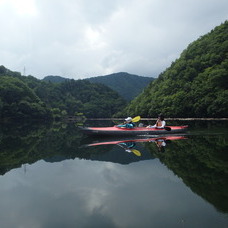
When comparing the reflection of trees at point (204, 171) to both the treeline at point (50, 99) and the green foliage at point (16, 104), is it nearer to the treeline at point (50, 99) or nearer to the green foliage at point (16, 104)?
the treeline at point (50, 99)

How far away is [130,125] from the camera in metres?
19.7

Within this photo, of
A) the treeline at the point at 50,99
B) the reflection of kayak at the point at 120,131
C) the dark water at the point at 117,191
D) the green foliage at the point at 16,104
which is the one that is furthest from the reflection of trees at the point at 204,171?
the green foliage at the point at 16,104

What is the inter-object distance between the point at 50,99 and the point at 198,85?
260ft

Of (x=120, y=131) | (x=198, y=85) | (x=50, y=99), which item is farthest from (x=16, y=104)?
(x=120, y=131)

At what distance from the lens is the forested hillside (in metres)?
52.3

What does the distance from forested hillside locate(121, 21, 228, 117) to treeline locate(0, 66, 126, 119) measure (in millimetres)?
35526

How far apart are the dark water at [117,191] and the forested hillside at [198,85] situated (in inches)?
1673

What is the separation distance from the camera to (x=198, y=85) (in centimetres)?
6162

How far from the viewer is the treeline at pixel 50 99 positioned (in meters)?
69.7

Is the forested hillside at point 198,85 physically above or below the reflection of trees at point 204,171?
above

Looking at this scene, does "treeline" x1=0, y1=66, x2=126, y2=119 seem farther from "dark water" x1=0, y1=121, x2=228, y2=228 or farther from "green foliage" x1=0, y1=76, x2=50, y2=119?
"dark water" x1=0, y1=121, x2=228, y2=228

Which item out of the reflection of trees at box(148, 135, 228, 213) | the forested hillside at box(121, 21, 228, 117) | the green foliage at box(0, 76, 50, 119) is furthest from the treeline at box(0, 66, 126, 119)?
the reflection of trees at box(148, 135, 228, 213)

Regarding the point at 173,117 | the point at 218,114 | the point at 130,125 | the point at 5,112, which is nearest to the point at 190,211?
the point at 130,125

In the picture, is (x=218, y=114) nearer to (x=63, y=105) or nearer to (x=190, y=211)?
(x=190, y=211)
